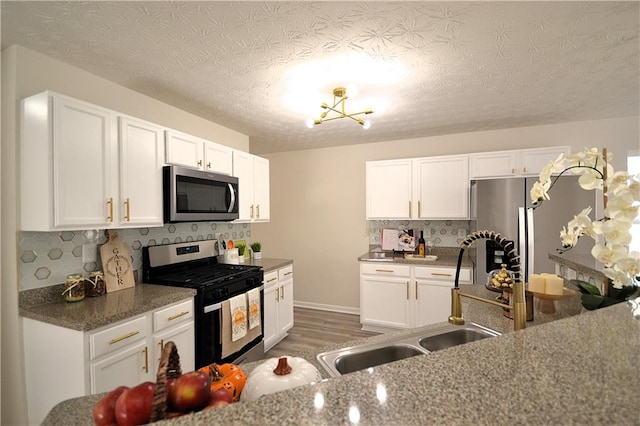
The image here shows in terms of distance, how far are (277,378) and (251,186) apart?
274cm

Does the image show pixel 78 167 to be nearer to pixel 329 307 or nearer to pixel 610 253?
pixel 610 253

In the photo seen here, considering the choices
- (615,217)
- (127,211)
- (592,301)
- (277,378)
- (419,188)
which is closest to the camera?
(277,378)

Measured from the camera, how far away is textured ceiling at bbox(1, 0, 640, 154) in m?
1.44

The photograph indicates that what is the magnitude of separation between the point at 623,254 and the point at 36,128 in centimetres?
271

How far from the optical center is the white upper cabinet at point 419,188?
3.38 meters

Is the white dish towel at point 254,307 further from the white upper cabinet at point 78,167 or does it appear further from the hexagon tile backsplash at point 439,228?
the hexagon tile backsplash at point 439,228

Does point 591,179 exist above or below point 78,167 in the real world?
below

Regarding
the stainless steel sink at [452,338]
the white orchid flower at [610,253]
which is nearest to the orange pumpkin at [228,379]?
the stainless steel sink at [452,338]

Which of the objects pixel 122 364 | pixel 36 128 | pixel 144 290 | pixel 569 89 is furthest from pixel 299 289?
pixel 569 89

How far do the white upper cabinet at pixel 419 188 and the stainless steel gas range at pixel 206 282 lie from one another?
1884mm

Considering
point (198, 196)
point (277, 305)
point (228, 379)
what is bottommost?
point (277, 305)

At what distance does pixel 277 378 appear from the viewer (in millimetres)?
656

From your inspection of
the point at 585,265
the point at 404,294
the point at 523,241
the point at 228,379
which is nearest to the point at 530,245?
the point at 523,241

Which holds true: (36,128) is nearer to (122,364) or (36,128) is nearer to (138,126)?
(138,126)
